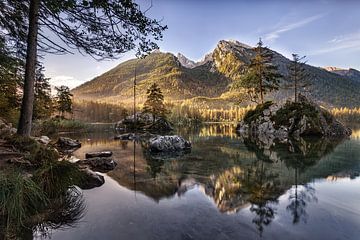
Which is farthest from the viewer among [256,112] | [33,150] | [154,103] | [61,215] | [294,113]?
[154,103]

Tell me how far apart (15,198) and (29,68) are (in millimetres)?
4844

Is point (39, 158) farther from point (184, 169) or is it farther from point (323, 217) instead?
point (323, 217)

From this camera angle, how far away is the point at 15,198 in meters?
4.09

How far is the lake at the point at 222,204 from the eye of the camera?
4445 mm

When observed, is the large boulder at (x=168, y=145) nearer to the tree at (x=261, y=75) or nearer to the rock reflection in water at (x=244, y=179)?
the rock reflection in water at (x=244, y=179)

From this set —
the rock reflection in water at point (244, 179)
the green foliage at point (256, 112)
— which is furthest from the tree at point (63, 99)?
the rock reflection in water at point (244, 179)

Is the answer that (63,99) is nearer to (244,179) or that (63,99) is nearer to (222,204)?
(244,179)

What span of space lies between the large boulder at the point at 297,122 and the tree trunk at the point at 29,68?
25220 millimetres

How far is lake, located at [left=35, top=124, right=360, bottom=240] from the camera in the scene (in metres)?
4.45

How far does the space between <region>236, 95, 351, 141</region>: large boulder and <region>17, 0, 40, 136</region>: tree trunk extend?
82.7ft

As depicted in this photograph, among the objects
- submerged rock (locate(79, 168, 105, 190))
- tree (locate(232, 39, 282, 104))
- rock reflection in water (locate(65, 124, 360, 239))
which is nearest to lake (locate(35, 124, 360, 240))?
rock reflection in water (locate(65, 124, 360, 239))

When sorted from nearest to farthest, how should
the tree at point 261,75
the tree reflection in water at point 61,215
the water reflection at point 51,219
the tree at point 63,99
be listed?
the water reflection at point 51,219
the tree reflection in water at point 61,215
the tree at point 261,75
the tree at point 63,99

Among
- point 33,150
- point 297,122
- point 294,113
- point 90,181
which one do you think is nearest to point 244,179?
point 90,181

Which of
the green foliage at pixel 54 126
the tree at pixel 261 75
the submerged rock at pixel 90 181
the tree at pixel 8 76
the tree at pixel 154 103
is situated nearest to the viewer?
the submerged rock at pixel 90 181
